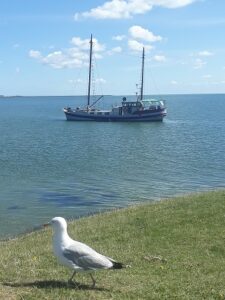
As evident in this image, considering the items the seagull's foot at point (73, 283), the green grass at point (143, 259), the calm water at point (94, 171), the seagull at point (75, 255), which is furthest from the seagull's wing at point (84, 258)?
the calm water at point (94, 171)

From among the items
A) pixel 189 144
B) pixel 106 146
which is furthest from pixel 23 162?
pixel 189 144

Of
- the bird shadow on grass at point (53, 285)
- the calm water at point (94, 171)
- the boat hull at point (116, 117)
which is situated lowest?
the calm water at point (94, 171)

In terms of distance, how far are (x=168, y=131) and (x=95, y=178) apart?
52.0m

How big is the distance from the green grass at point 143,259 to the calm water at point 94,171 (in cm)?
744

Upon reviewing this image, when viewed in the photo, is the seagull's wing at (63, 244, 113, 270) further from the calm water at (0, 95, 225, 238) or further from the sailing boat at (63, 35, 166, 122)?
the sailing boat at (63, 35, 166, 122)

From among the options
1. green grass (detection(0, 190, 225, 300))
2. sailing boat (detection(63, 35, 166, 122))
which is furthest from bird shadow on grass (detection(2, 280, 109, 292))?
sailing boat (detection(63, 35, 166, 122))

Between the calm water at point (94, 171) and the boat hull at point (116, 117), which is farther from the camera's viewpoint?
the boat hull at point (116, 117)

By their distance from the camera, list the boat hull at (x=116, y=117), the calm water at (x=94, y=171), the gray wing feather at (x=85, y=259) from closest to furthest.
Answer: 1. the gray wing feather at (x=85, y=259)
2. the calm water at (x=94, y=171)
3. the boat hull at (x=116, y=117)

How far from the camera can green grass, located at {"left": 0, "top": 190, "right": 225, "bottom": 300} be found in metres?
9.46

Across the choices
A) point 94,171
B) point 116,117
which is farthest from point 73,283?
point 116,117

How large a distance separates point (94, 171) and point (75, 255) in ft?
117

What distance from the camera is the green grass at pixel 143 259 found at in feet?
31.0

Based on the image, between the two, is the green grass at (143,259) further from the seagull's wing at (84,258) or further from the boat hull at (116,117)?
the boat hull at (116,117)

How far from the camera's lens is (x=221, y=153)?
58.0m
